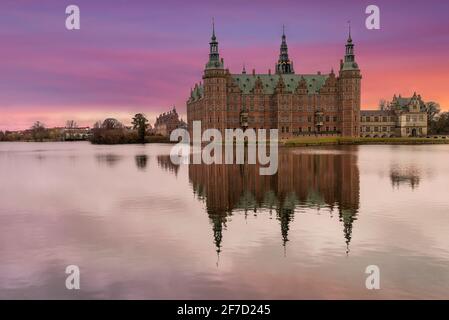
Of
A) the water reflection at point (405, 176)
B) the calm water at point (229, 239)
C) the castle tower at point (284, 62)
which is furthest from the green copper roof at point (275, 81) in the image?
the calm water at point (229, 239)

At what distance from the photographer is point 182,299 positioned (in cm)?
1209

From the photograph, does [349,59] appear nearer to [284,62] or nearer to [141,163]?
[284,62]

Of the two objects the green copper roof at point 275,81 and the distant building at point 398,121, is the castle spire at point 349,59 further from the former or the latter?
the distant building at point 398,121

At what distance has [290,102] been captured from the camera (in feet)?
445

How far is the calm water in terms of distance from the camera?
1297 centimetres

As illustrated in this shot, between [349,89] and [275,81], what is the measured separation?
22.0 m

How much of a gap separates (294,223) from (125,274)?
356 inches

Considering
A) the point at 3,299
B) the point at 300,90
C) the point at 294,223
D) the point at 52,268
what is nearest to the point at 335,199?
the point at 294,223

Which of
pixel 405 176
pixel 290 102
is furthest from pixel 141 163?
pixel 290 102

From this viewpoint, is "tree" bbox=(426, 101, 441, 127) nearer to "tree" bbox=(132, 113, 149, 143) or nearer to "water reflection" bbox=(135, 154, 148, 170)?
"tree" bbox=(132, 113, 149, 143)

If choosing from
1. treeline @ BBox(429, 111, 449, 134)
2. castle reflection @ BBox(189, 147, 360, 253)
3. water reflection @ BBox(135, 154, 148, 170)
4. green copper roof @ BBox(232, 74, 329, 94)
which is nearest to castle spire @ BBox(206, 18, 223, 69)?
green copper roof @ BBox(232, 74, 329, 94)

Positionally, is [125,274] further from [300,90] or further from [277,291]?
[300,90]

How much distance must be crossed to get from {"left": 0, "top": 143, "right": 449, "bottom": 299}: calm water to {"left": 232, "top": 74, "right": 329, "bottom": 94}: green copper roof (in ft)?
346
